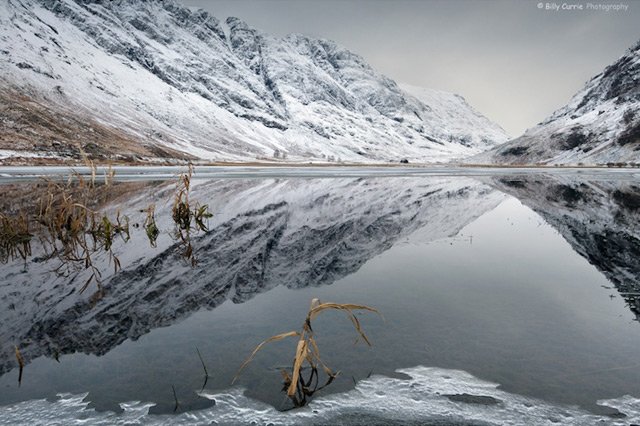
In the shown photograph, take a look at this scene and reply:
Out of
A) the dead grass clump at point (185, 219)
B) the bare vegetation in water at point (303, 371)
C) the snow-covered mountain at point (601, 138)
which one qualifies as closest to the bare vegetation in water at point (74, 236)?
the dead grass clump at point (185, 219)

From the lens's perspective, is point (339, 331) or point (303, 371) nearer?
point (303, 371)

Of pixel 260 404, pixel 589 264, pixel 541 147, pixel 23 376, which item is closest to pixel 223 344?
pixel 260 404

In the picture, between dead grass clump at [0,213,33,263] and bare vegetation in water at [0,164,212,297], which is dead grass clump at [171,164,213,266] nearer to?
bare vegetation in water at [0,164,212,297]

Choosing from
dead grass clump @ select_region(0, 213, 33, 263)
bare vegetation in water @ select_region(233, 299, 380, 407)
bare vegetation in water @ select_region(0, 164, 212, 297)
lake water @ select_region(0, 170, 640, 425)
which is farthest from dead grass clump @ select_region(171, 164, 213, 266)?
bare vegetation in water @ select_region(233, 299, 380, 407)

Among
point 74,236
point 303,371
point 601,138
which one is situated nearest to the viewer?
point 303,371

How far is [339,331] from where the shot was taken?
8266mm

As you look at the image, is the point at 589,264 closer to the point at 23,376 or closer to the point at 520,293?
the point at 520,293

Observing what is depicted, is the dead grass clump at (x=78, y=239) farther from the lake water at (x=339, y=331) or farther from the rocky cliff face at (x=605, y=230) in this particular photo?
the rocky cliff face at (x=605, y=230)

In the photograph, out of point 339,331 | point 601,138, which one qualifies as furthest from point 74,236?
point 601,138

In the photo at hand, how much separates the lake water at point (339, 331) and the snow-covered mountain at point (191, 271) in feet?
0.22

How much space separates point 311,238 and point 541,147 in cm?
20611

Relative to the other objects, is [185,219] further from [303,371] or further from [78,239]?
[303,371]

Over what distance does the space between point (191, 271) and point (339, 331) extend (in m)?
5.66

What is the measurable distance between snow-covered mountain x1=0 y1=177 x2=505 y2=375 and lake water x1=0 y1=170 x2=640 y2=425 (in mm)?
66
